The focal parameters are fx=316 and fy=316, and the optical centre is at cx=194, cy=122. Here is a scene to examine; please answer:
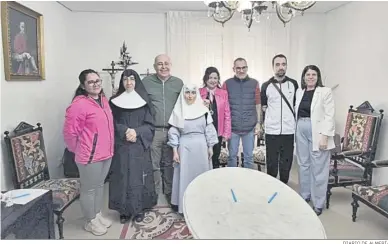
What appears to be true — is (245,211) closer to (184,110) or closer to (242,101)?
(184,110)

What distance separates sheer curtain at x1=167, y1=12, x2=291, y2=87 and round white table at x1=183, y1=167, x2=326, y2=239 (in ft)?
8.42

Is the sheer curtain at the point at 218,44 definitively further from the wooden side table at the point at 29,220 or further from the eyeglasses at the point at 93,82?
the wooden side table at the point at 29,220

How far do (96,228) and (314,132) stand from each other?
6.50 ft

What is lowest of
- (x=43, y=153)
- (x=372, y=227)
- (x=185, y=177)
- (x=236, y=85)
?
(x=372, y=227)

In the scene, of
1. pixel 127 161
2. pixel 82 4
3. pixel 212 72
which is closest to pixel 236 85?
pixel 212 72

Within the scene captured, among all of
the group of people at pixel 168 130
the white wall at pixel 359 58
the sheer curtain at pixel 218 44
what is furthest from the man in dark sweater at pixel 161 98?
the white wall at pixel 359 58

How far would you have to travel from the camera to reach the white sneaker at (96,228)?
8.16ft

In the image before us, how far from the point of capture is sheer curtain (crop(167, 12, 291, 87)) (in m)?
4.31

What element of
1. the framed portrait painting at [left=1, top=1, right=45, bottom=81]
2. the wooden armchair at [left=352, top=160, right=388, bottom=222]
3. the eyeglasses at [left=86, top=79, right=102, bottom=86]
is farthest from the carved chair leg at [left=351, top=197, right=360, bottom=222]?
the framed portrait painting at [left=1, top=1, right=45, bottom=81]

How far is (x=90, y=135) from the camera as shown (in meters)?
2.32

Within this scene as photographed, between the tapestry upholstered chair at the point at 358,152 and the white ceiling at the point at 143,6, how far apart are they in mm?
1494

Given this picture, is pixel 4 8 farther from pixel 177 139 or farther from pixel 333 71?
pixel 333 71

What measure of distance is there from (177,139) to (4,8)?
1.68 meters

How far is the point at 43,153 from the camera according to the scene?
2.74 meters
